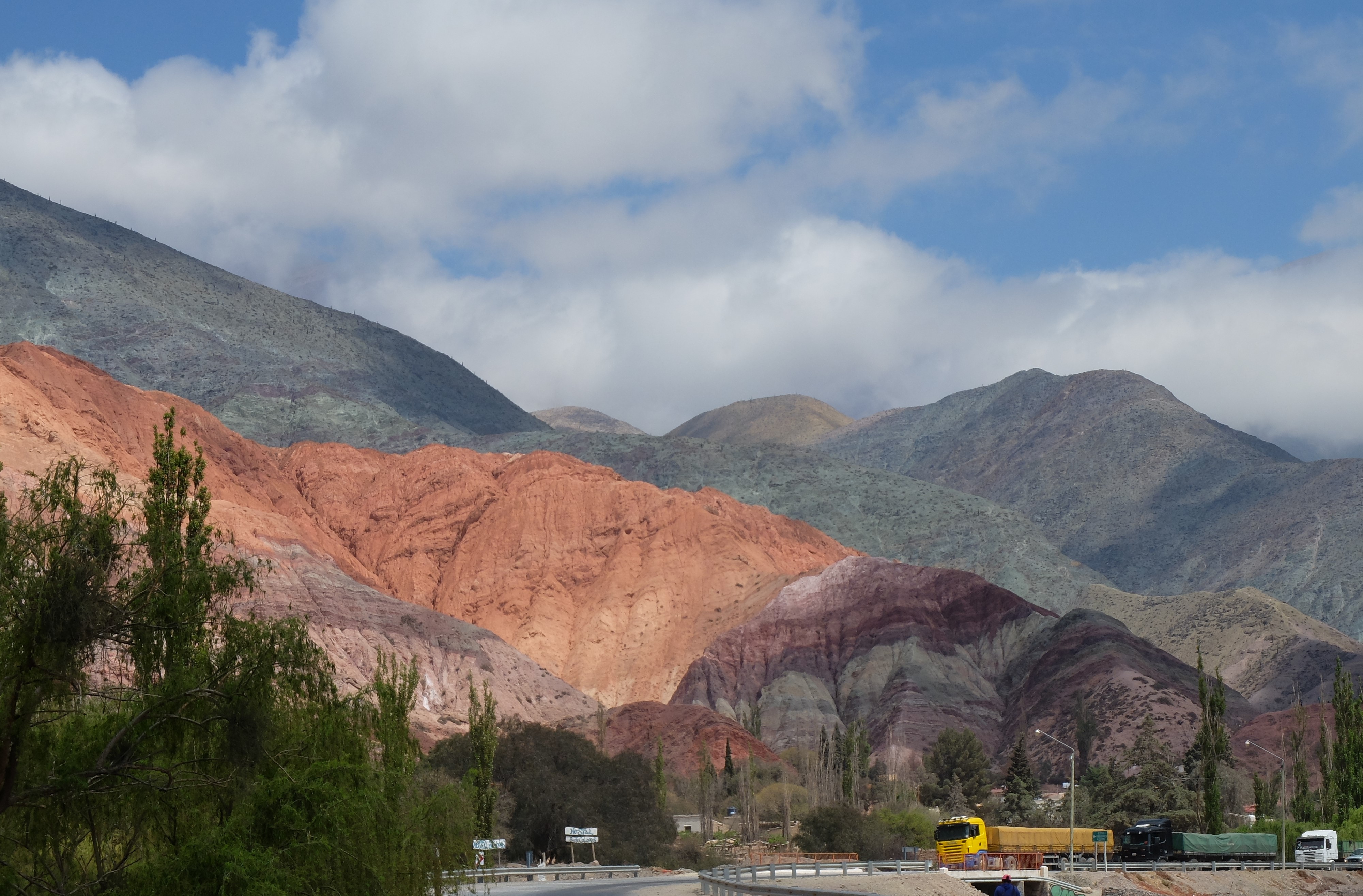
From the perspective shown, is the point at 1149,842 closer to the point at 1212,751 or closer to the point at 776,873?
the point at 1212,751

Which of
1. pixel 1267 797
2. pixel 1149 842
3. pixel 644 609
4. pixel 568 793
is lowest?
pixel 1149 842

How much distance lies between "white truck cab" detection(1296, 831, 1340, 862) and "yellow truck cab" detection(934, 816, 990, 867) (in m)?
A: 20.6

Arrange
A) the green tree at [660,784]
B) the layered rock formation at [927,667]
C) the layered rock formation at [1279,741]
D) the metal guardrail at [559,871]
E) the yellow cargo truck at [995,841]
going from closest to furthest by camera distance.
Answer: the metal guardrail at [559,871], the yellow cargo truck at [995,841], the green tree at [660,784], the layered rock formation at [1279,741], the layered rock formation at [927,667]

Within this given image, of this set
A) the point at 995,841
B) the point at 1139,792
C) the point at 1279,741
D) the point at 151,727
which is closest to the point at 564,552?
the point at 1279,741

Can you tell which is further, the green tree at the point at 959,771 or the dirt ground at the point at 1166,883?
the green tree at the point at 959,771

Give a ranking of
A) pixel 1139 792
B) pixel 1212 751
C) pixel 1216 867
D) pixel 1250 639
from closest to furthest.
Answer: pixel 1216 867 < pixel 1212 751 < pixel 1139 792 < pixel 1250 639

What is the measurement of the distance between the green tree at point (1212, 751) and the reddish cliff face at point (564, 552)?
2721 inches

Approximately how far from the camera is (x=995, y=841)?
67.8 m

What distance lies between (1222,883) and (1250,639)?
353 ft

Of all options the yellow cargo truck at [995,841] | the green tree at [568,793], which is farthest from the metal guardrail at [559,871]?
the yellow cargo truck at [995,841]

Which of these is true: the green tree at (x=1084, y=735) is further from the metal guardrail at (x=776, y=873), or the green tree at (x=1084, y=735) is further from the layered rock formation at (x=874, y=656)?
the metal guardrail at (x=776, y=873)

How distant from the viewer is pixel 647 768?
85438 millimetres

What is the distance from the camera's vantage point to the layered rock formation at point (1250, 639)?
152 m

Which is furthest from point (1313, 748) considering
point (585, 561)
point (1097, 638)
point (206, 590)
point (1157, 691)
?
point (206, 590)
